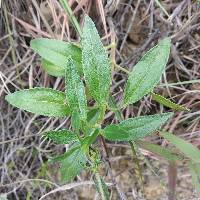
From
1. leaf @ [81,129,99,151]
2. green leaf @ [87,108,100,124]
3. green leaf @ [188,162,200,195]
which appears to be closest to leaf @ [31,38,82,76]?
green leaf @ [87,108,100,124]

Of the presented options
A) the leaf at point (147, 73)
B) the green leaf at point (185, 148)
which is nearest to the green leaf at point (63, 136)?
the leaf at point (147, 73)

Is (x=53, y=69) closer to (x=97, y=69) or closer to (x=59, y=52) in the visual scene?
(x=59, y=52)

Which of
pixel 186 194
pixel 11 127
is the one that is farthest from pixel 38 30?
pixel 186 194

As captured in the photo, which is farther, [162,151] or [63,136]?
[162,151]

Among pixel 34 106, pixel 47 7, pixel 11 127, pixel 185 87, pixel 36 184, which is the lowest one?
pixel 36 184

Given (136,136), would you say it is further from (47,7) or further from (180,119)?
(47,7)

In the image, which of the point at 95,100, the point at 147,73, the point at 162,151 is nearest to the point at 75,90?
the point at 95,100

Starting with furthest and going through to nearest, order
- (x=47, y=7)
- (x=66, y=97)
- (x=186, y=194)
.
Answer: (x=47, y=7) → (x=186, y=194) → (x=66, y=97)
